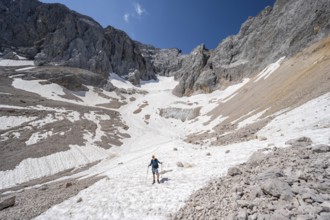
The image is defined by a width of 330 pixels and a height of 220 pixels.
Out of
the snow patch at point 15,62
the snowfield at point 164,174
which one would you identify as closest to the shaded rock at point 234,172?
Answer: the snowfield at point 164,174

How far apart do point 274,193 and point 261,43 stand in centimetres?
8390

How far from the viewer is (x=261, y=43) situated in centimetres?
7844

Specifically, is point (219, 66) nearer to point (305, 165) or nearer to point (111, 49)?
point (305, 165)

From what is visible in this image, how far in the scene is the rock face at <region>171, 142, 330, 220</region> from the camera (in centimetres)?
630

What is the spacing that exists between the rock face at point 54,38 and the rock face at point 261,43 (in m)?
76.8

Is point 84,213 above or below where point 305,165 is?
below

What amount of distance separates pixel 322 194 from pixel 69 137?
4287cm

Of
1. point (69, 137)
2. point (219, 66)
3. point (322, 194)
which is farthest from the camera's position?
point (219, 66)

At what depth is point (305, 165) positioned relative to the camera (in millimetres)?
8570

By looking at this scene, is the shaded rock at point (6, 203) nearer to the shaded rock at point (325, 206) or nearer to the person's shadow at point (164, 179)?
the person's shadow at point (164, 179)

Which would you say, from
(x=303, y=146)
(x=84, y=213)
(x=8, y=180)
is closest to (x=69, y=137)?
(x=8, y=180)

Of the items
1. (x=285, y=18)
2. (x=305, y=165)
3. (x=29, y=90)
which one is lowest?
(x=305, y=165)

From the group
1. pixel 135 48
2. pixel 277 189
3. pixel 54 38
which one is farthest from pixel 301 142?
pixel 135 48

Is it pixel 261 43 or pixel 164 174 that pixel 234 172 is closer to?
pixel 164 174
